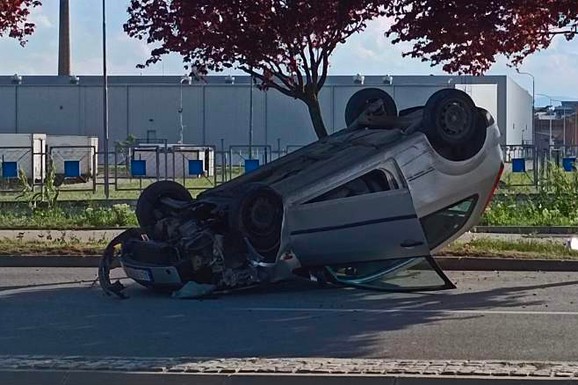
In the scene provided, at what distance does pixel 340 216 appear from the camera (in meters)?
12.9

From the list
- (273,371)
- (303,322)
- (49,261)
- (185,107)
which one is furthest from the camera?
(185,107)

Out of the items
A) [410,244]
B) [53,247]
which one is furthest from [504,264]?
[53,247]

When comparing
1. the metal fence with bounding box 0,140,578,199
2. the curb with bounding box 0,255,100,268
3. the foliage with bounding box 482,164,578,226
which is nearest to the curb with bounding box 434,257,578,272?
the curb with bounding box 0,255,100,268

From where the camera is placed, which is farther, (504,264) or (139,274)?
(504,264)

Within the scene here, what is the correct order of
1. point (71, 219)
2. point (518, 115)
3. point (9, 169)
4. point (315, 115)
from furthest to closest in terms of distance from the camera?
point (518, 115) < point (9, 169) < point (71, 219) < point (315, 115)

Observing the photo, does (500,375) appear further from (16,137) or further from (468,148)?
(16,137)

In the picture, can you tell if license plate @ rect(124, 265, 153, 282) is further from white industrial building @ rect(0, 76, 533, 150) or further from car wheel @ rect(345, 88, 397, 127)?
white industrial building @ rect(0, 76, 533, 150)

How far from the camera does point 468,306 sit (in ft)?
39.8

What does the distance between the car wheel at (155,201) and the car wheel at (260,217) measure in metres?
1.45

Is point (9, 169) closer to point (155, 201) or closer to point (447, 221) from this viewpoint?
point (155, 201)

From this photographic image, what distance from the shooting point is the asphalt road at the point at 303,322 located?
9.53 m

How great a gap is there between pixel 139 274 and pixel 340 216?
2517 mm

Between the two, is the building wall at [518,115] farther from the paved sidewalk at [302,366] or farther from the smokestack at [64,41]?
the paved sidewalk at [302,366]

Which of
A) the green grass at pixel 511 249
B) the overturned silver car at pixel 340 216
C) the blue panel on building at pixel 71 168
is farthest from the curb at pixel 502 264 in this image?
the blue panel on building at pixel 71 168
